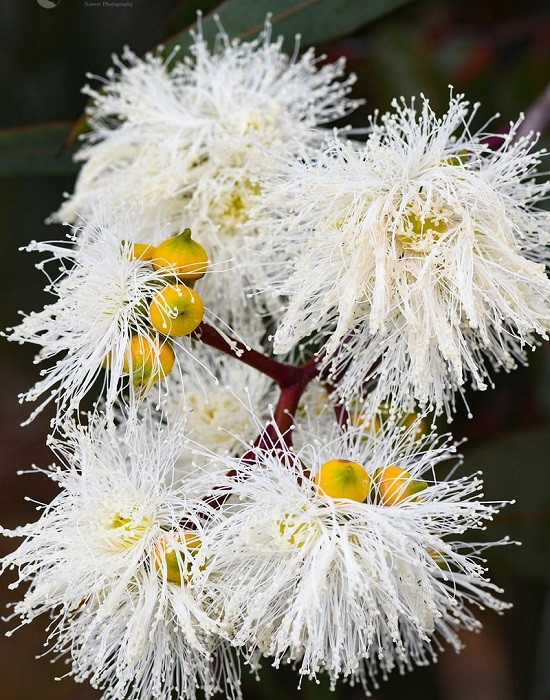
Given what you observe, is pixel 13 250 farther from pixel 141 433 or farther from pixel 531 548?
pixel 531 548

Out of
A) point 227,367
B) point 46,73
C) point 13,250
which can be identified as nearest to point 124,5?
point 46,73

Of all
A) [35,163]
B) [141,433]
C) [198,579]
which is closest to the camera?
[198,579]

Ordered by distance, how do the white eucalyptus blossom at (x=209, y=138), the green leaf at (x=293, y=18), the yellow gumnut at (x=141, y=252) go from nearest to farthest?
the yellow gumnut at (x=141, y=252), the white eucalyptus blossom at (x=209, y=138), the green leaf at (x=293, y=18)

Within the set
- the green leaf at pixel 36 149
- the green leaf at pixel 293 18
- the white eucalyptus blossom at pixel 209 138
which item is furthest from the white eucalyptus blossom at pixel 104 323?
the green leaf at pixel 36 149

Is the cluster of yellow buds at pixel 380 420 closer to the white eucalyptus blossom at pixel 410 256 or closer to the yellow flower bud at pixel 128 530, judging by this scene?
the white eucalyptus blossom at pixel 410 256

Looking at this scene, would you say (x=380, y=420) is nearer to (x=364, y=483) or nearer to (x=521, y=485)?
(x=364, y=483)

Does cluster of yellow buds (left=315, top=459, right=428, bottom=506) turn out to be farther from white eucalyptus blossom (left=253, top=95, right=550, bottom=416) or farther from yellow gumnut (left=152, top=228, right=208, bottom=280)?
yellow gumnut (left=152, top=228, right=208, bottom=280)
